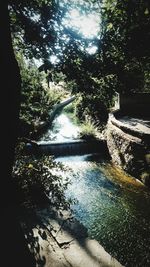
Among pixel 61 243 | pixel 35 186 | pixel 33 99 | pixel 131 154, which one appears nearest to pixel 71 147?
pixel 131 154

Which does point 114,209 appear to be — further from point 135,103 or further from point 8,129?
point 135,103

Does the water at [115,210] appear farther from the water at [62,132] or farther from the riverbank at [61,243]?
the water at [62,132]

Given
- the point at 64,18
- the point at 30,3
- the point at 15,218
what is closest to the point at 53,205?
the point at 15,218

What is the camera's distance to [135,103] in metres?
17.2

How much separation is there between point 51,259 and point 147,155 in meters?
6.84

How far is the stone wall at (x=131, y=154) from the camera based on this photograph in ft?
32.4

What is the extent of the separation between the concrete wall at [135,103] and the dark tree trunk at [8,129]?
13.5 m

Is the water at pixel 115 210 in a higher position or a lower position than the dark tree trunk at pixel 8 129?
lower

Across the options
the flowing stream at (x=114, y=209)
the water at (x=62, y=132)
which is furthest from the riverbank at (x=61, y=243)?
the water at (x=62, y=132)

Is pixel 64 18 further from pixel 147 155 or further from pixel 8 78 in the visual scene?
pixel 147 155

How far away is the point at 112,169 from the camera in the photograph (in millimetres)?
11414

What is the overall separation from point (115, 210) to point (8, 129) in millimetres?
5253

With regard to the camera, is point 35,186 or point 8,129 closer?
point 8,129

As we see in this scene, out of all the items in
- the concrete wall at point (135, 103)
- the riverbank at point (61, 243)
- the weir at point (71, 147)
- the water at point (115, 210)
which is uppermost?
the concrete wall at point (135, 103)
